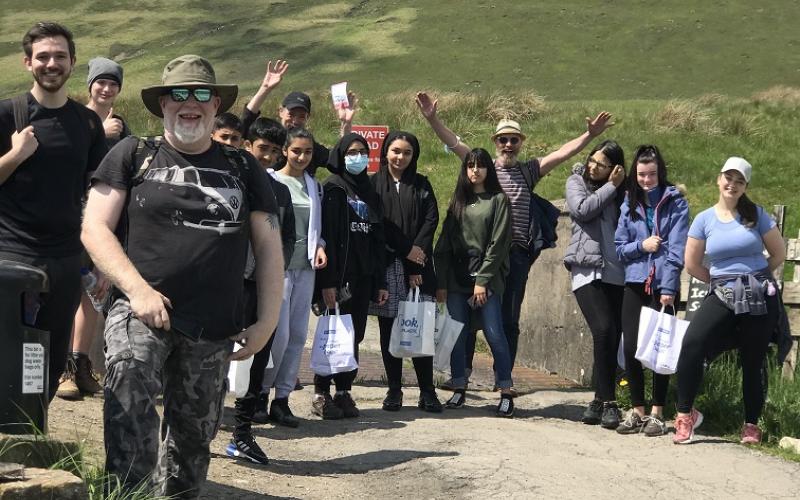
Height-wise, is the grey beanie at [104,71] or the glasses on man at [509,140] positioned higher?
the grey beanie at [104,71]

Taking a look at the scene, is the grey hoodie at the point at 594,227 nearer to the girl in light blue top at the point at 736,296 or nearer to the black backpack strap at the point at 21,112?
the girl in light blue top at the point at 736,296

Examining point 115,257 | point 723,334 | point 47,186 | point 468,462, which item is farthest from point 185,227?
point 723,334

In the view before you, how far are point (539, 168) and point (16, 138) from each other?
4.79 metres

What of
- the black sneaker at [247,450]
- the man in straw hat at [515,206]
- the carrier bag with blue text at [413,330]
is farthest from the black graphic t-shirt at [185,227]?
the man in straw hat at [515,206]

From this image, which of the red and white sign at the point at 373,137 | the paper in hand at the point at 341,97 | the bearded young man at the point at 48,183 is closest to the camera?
the bearded young man at the point at 48,183

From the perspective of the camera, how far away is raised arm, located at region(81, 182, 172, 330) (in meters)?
4.79

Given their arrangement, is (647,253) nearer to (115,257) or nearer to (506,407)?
(506,407)

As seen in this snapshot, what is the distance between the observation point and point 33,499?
4.51 metres

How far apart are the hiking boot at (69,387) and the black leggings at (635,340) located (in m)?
3.66

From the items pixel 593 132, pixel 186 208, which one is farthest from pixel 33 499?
pixel 593 132

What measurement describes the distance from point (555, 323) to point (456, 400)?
2.04m

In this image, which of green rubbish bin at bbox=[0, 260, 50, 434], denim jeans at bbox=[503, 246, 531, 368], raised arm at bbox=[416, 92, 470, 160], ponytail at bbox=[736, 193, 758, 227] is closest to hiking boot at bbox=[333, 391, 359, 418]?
denim jeans at bbox=[503, 246, 531, 368]

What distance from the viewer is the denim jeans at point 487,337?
9281 millimetres

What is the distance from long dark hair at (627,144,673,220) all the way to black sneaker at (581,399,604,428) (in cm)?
135
